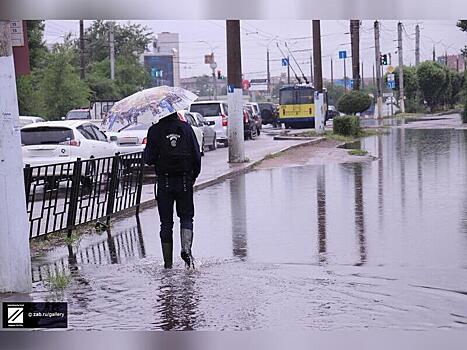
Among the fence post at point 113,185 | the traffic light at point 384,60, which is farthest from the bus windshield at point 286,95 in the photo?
the fence post at point 113,185

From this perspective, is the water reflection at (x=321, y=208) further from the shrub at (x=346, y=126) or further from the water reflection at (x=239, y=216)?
the shrub at (x=346, y=126)

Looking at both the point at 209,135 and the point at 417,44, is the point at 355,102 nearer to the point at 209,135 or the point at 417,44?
the point at 209,135

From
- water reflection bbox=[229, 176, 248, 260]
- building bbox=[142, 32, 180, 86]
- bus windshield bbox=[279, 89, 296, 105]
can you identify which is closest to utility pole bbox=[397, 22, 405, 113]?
bus windshield bbox=[279, 89, 296, 105]

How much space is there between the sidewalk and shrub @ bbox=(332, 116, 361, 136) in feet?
3.92

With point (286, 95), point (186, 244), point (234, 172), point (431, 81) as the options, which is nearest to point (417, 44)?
point (186, 244)

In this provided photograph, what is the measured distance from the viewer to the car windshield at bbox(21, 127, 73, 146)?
40.1ft

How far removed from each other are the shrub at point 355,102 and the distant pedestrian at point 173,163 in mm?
7636

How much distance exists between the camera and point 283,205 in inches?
555

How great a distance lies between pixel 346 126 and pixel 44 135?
14.8 meters

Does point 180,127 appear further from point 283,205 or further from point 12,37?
point 283,205

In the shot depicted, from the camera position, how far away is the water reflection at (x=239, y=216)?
10617mm

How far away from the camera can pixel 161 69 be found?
9.92m

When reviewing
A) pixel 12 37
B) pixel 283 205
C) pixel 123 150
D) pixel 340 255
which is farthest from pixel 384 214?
pixel 12 37
